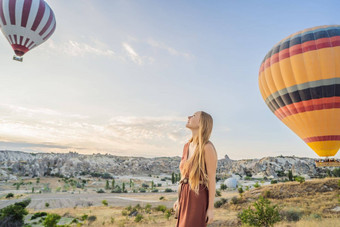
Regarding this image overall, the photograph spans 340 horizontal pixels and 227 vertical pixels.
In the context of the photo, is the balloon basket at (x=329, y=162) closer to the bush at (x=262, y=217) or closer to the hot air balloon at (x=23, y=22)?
the bush at (x=262, y=217)

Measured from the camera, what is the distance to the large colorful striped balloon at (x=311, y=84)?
51.7 feet

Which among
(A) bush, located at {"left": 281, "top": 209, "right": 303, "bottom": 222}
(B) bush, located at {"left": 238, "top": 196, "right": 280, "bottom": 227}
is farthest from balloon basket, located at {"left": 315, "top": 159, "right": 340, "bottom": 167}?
(B) bush, located at {"left": 238, "top": 196, "right": 280, "bottom": 227}

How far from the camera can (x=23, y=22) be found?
2341 cm

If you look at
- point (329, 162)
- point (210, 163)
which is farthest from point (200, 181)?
point (329, 162)

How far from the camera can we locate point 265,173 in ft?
272

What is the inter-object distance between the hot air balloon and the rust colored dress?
2713 centimetres

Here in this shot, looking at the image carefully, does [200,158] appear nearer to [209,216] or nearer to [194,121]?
[194,121]

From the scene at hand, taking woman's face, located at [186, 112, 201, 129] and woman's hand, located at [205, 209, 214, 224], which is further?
woman's face, located at [186, 112, 201, 129]

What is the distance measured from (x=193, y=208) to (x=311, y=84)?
16.6 meters

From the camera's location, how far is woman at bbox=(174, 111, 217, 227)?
9.48 ft

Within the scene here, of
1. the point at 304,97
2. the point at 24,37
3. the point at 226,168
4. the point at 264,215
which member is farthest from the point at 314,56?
the point at 226,168

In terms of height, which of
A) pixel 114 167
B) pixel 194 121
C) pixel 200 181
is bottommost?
pixel 114 167

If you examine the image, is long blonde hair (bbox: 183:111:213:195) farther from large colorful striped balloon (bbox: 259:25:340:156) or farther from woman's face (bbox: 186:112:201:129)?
large colorful striped balloon (bbox: 259:25:340:156)

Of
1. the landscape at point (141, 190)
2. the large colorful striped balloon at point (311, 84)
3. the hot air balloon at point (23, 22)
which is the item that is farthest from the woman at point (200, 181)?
the hot air balloon at point (23, 22)
